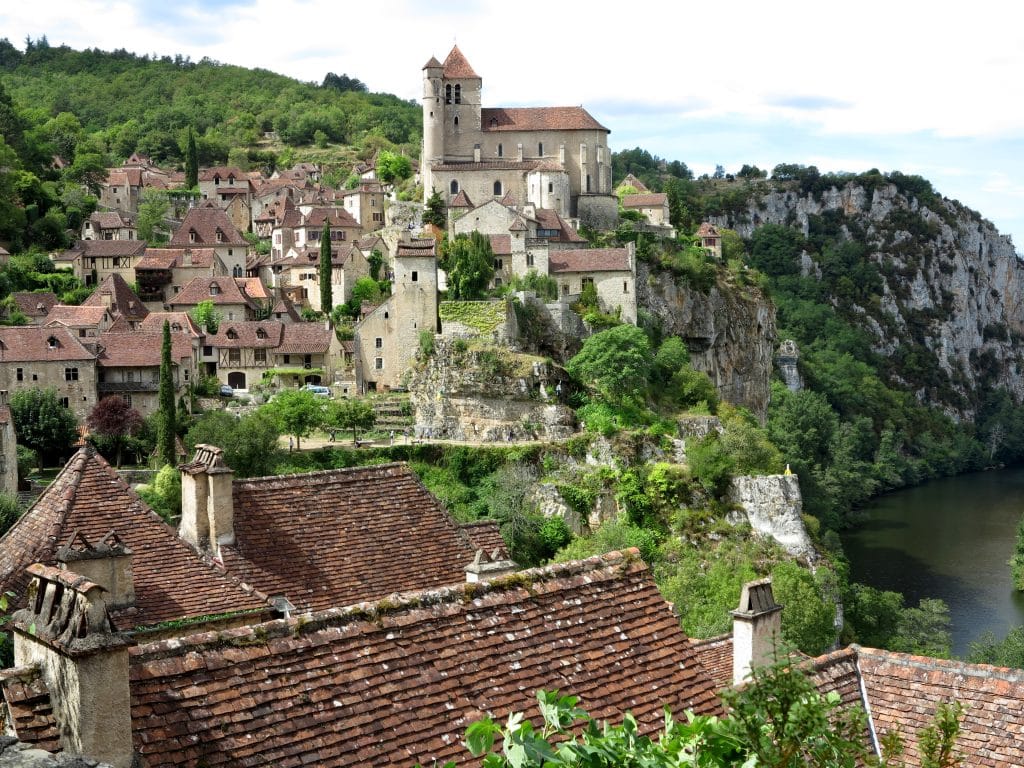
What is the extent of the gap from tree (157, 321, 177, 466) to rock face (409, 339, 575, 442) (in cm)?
1391

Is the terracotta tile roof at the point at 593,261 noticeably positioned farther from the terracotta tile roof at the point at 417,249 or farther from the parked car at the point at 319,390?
the parked car at the point at 319,390

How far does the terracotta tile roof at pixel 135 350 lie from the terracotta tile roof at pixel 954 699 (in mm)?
55632

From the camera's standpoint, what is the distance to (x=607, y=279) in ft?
250

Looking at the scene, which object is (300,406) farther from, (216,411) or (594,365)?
(594,365)

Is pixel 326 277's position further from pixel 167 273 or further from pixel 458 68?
pixel 458 68

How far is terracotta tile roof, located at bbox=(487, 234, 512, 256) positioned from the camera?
254 feet

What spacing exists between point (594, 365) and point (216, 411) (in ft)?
68.5

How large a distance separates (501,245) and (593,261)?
606 cm

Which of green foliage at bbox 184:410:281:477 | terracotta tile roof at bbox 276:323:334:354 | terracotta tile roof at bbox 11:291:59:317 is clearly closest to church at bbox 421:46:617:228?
terracotta tile roof at bbox 276:323:334:354

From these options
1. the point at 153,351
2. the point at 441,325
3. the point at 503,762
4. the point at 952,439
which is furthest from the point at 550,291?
the point at 952,439

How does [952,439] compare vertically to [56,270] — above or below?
below

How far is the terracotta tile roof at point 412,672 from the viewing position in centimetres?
973

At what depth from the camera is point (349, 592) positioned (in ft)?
61.9

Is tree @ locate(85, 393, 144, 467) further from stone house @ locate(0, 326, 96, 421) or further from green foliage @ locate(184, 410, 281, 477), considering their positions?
green foliage @ locate(184, 410, 281, 477)
